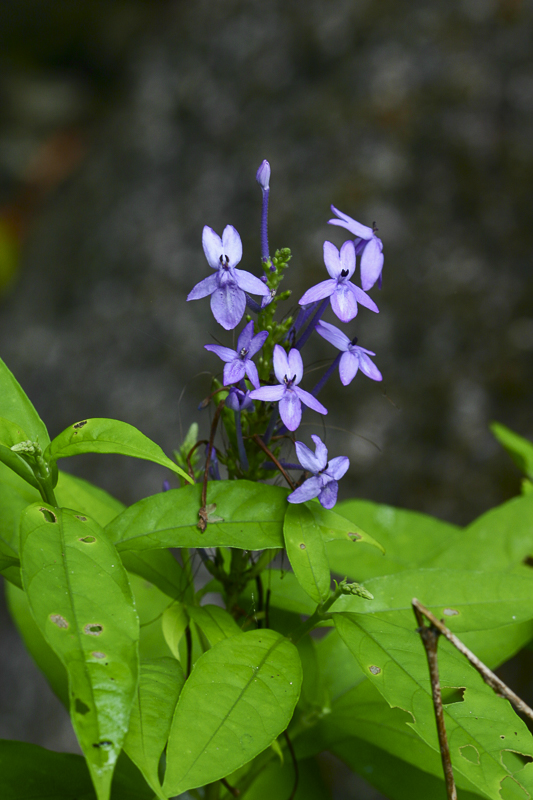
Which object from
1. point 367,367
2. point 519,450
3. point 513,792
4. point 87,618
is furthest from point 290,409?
point 519,450

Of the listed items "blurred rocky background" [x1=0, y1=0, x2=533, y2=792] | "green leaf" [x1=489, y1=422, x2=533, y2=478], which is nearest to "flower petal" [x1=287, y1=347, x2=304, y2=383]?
"green leaf" [x1=489, y1=422, x2=533, y2=478]

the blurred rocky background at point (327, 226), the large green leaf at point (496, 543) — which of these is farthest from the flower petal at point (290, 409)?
the blurred rocky background at point (327, 226)

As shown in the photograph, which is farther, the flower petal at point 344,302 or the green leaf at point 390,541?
the green leaf at point 390,541

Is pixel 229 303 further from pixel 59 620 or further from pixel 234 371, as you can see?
pixel 59 620

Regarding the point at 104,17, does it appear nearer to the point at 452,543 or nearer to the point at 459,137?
the point at 459,137

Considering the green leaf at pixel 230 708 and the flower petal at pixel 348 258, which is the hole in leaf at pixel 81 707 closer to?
the green leaf at pixel 230 708

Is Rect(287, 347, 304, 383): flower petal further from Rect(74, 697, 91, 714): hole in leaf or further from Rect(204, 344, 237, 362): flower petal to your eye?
Rect(74, 697, 91, 714): hole in leaf
